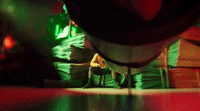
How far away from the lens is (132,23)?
0.44 metres

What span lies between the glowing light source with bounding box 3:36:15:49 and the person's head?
1759 millimetres

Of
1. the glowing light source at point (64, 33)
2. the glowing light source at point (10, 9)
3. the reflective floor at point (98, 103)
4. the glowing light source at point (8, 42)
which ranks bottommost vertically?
the reflective floor at point (98, 103)

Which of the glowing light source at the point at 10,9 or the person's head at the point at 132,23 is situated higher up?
the glowing light source at the point at 10,9

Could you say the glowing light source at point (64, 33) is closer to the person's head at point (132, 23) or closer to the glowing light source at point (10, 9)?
the glowing light source at point (10, 9)

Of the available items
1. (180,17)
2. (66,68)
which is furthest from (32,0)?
(180,17)

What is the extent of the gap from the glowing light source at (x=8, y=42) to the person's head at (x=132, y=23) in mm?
1759

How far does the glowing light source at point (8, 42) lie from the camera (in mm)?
1646

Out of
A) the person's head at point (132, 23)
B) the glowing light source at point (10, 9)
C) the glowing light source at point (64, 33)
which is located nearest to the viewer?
the person's head at point (132, 23)

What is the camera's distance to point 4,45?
5.40 ft

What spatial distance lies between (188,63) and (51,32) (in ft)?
6.50

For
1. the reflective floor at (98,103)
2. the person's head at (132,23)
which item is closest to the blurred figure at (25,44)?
the reflective floor at (98,103)

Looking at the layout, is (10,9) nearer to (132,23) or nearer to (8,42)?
(8,42)

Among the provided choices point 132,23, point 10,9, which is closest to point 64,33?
point 10,9

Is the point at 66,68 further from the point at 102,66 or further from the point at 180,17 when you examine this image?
the point at 180,17
